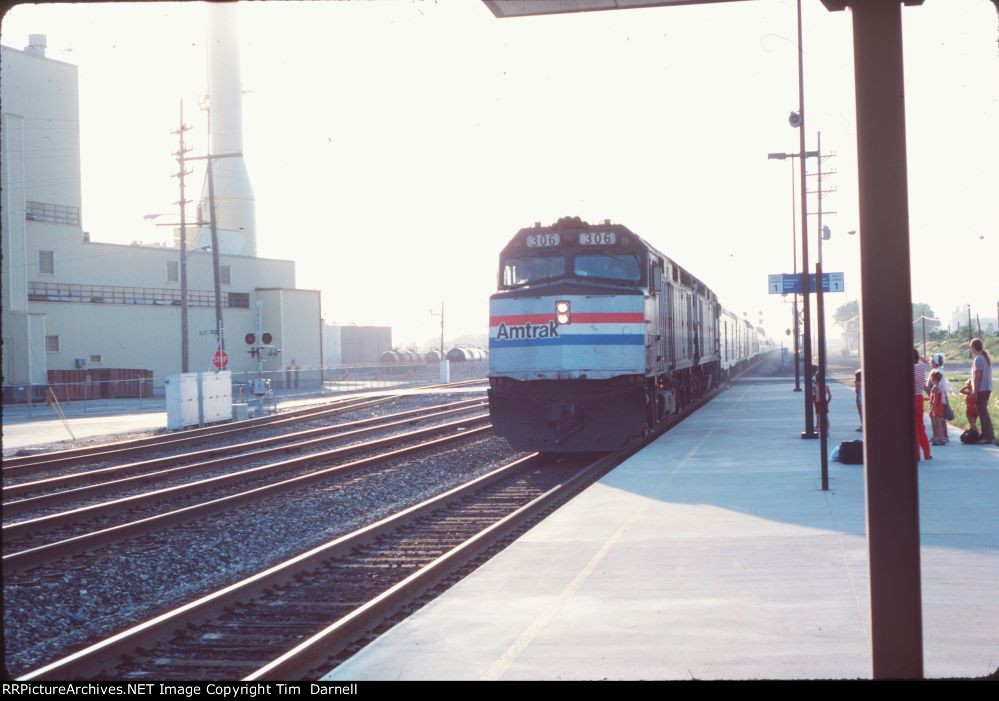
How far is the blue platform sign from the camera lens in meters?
21.0

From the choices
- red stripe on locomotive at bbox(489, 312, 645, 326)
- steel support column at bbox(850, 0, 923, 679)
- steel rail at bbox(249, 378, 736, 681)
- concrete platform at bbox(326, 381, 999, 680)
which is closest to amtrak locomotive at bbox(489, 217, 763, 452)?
red stripe on locomotive at bbox(489, 312, 645, 326)

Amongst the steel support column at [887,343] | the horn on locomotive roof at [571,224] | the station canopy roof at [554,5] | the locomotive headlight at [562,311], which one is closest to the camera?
the steel support column at [887,343]

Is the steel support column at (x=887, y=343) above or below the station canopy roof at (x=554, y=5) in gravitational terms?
below

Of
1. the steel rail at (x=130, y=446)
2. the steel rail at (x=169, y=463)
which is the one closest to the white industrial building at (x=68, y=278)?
the steel rail at (x=130, y=446)

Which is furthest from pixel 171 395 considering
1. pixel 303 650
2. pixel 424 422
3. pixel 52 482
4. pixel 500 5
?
pixel 500 5

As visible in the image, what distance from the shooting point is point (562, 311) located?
17391 mm

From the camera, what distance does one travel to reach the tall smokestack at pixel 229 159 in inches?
2827

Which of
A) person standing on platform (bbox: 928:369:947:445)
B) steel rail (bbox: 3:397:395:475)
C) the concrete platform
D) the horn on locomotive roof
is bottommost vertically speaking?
steel rail (bbox: 3:397:395:475)

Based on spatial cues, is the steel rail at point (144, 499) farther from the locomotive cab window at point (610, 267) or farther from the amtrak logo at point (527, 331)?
the locomotive cab window at point (610, 267)

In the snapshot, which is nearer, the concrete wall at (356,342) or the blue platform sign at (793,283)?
the blue platform sign at (793,283)

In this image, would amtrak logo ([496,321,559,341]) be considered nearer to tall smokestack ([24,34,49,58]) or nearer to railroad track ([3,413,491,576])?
railroad track ([3,413,491,576])

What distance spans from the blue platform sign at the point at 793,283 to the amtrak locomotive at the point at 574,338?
12.1 feet

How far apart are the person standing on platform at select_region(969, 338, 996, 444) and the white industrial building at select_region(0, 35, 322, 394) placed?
38530 mm

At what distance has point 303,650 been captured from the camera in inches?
255
